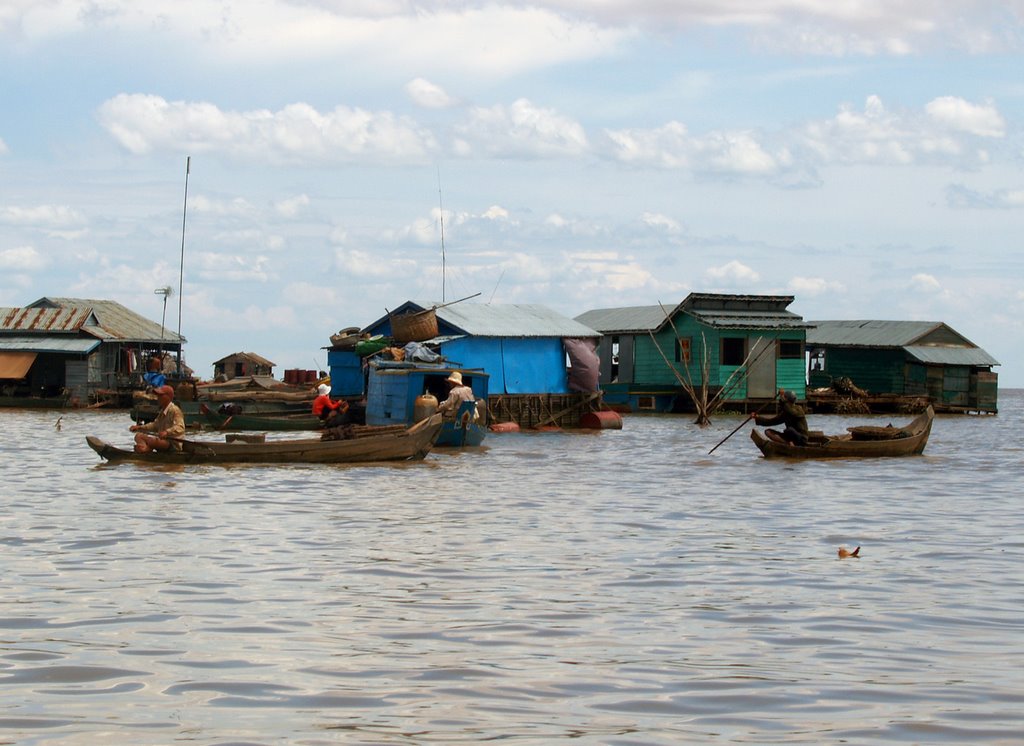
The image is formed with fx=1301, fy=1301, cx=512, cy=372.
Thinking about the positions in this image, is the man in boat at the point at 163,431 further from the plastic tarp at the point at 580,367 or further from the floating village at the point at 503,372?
the plastic tarp at the point at 580,367

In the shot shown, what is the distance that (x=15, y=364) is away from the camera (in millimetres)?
49250

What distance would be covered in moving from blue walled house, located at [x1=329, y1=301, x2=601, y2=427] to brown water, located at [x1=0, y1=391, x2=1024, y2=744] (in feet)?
57.1

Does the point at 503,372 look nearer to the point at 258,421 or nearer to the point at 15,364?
the point at 258,421

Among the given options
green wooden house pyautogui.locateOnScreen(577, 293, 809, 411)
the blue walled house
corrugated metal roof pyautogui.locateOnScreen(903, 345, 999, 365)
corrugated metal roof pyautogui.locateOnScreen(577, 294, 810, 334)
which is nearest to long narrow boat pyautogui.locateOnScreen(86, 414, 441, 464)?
the blue walled house

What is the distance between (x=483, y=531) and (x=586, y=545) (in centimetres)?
140

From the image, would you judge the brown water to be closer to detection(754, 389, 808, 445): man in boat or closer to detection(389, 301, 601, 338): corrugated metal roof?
A: detection(754, 389, 808, 445): man in boat

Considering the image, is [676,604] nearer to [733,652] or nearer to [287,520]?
[733,652]

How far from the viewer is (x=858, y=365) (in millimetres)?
55188

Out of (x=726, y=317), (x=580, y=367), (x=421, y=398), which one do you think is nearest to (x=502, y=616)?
(x=421, y=398)

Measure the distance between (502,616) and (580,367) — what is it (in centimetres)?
2897

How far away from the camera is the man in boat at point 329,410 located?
24.3m

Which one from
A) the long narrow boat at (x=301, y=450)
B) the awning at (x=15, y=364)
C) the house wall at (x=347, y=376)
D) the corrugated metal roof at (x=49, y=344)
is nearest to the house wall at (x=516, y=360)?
the house wall at (x=347, y=376)

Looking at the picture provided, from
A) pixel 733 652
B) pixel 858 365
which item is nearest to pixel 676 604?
pixel 733 652

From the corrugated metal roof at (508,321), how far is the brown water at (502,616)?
1801 cm
